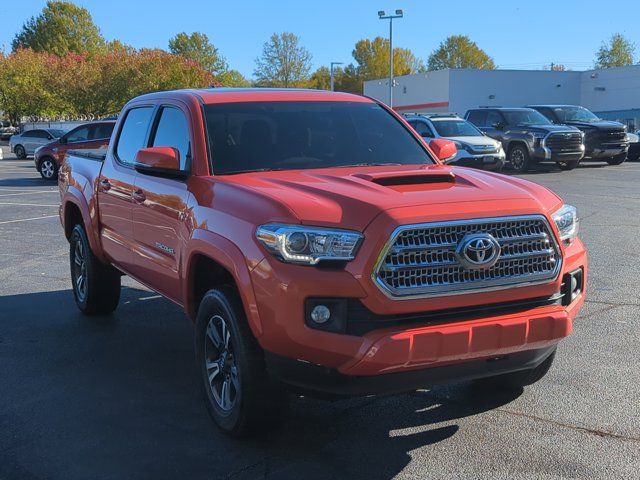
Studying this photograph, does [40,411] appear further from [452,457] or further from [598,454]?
[598,454]

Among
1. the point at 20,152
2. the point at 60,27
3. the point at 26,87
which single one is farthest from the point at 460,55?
the point at 20,152

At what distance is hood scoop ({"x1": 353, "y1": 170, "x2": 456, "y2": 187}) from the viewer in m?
4.15

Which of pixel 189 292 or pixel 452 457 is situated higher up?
pixel 189 292

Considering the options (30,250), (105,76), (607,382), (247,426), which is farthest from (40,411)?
(105,76)

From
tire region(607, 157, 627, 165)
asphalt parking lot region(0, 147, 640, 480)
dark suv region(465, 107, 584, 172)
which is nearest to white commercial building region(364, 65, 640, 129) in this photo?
tire region(607, 157, 627, 165)

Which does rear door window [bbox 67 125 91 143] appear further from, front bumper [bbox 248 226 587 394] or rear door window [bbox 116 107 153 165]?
front bumper [bbox 248 226 587 394]

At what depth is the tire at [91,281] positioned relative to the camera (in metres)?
6.73

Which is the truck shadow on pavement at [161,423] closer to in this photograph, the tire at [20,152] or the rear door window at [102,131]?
the rear door window at [102,131]

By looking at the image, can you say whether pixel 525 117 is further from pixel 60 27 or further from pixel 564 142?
pixel 60 27

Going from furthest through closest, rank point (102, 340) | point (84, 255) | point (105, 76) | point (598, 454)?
point (105, 76), point (84, 255), point (102, 340), point (598, 454)

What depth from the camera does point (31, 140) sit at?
130ft

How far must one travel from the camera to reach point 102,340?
245 inches

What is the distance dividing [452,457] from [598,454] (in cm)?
73

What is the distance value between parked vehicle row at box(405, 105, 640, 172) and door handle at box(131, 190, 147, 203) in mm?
16617
